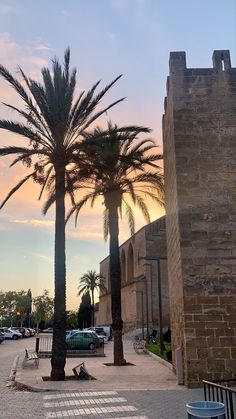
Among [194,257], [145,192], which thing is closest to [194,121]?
[194,257]

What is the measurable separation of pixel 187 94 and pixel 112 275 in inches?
347

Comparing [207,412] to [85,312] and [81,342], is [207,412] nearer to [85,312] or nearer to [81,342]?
[81,342]

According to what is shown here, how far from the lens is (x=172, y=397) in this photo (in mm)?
10961

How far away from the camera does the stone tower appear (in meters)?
12.9

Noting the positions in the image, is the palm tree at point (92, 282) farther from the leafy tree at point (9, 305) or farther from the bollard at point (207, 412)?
the bollard at point (207, 412)

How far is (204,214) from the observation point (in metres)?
13.9

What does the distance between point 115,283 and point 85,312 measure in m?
71.8

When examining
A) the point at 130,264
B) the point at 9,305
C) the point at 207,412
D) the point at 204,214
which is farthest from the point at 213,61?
the point at 9,305

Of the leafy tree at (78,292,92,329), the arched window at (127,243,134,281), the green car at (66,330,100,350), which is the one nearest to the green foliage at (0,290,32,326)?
the leafy tree at (78,292,92,329)

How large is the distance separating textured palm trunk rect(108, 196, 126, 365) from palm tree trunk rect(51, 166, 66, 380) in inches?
195

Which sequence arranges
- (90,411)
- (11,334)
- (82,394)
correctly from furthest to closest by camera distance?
(11,334) → (82,394) → (90,411)

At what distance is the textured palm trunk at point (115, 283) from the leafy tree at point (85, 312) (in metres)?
68.1

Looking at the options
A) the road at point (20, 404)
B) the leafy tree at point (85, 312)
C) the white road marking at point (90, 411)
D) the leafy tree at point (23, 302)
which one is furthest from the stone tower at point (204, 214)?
the leafy tree at point (23, 302)

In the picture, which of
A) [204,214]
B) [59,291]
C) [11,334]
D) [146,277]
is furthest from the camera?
[146,277]
